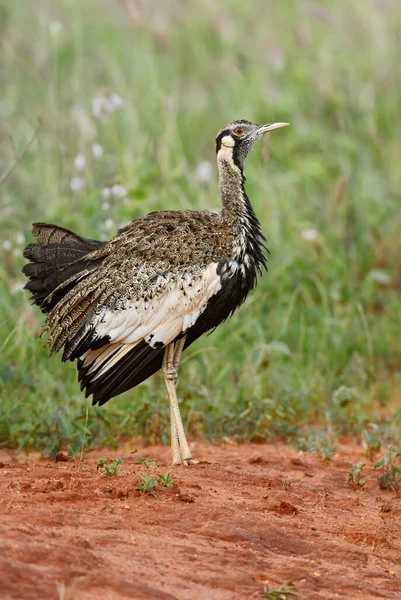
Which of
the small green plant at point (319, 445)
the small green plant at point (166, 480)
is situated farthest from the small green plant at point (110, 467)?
the small green plant at point (319, 445)

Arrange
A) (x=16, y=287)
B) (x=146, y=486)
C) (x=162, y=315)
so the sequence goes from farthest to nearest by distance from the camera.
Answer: (x=16, y=287) < (x=162, y=315) < (x=146, y=486)

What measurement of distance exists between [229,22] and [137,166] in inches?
165

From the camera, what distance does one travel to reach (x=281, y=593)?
11.7 ft

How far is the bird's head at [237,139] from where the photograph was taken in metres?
5.87

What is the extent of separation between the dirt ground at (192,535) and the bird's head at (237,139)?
1.68 meters

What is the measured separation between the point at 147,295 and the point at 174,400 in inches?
23.1

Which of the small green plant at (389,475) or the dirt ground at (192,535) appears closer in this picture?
the dirt ground at (192,535)

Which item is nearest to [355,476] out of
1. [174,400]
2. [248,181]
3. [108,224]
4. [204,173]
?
[174,400]

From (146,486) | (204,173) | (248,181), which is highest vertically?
(248,181)

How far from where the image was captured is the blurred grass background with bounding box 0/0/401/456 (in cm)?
641

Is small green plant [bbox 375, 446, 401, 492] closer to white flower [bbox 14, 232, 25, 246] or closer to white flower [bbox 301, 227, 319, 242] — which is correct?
white flower [bbox 14, 232, 25, 246]

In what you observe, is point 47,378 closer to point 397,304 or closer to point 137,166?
point 137,166

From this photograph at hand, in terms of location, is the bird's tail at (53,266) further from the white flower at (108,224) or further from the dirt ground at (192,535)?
the white flower at (108,224)

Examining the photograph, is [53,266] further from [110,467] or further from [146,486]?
[146,486]
